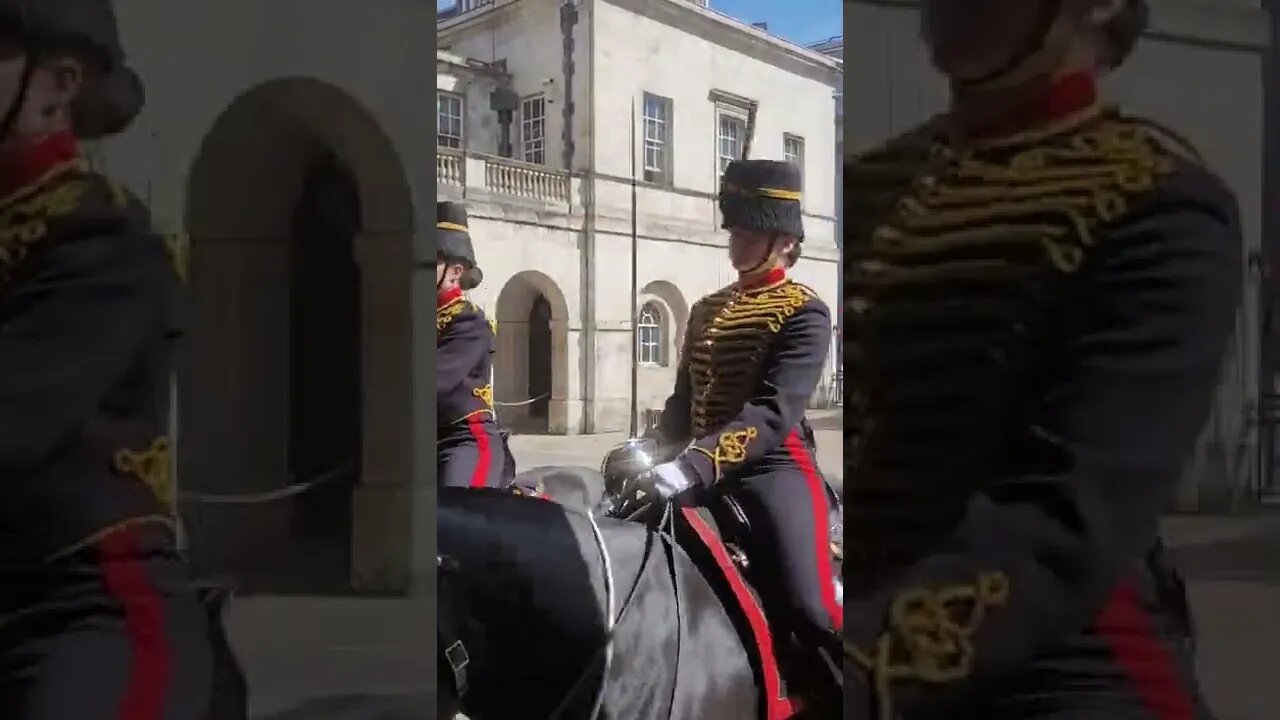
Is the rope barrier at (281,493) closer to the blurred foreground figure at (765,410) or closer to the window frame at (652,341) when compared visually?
the blurred foreground figure at (765,410)

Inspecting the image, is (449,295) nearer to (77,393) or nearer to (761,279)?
(761,279)

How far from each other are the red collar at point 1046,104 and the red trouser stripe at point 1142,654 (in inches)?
17.9

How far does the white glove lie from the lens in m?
A: 2.04

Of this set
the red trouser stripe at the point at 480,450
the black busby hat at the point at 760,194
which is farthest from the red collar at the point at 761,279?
the red trouser stripe at the point at 480,450

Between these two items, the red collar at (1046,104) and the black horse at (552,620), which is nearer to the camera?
the red collar at (1046,104)

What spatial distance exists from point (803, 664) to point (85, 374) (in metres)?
1.38

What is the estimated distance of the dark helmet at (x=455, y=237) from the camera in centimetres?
243

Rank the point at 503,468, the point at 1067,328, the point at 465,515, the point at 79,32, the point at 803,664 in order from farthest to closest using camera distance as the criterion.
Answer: the point at 503,468, the point at 803,664, the point at 465,515, the point at 79,32, the point at 1067,328

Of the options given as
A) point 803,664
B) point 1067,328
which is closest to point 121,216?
point 1067,328

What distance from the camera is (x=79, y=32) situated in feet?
3.62

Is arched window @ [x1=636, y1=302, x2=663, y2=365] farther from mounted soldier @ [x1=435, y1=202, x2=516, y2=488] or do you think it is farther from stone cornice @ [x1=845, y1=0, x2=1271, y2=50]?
stone cornice @ [x1=845, y1=0, x2=1271, y2=50]

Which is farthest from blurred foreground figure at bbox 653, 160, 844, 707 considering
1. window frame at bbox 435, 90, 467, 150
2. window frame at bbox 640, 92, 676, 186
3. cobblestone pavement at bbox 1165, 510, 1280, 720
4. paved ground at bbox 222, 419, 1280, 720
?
cobblestone pavement at bbox 1165, 510, 1280, 720

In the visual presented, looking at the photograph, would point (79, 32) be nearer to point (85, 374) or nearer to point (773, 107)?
point (85, 374)

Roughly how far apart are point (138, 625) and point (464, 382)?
1.64 metres
